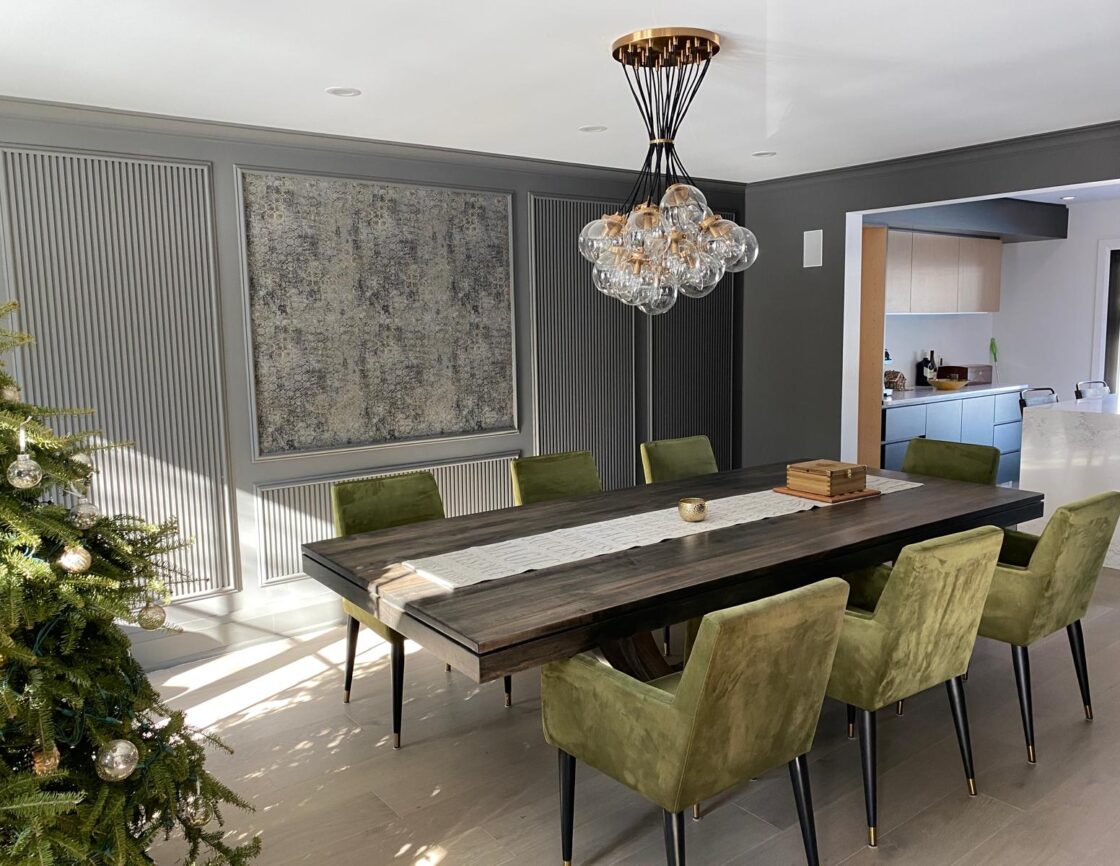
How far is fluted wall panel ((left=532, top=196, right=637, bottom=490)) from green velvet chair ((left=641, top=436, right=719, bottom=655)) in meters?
0.96

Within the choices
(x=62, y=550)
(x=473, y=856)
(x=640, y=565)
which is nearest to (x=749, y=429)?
(x=640, y=565)

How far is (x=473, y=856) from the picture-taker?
2600mm

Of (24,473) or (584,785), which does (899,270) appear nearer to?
(584,785)

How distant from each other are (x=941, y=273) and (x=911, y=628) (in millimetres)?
5409

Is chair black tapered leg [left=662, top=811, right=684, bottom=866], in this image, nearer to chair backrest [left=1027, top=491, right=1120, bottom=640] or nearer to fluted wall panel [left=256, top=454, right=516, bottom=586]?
chair backrest [left=1027, top=491, right=1120, bottom=640]

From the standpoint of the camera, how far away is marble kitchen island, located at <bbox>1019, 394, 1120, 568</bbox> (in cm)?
519

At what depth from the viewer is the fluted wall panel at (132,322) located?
3.72 m

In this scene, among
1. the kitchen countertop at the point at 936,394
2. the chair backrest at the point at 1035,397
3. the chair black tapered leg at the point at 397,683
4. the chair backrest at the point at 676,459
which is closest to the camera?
the chair black tapered leg at the point at 397,683

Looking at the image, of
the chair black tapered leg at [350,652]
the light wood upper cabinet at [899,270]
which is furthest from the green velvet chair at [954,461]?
the chair black tapered leg at [350,652]

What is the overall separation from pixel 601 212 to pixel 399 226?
145 centimetres

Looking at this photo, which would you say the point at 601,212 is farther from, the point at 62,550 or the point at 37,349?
the point at 62,550

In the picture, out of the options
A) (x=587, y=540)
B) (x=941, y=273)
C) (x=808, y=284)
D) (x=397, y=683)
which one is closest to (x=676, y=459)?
(x=587, y=540)

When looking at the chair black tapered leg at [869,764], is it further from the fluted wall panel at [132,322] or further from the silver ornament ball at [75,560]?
the fluted wall panel at [132,322]

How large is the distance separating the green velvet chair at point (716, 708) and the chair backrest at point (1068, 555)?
108cm
